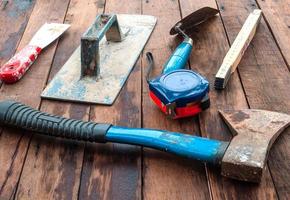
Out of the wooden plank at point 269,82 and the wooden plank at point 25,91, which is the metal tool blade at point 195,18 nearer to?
the wooden plank at point 269,82

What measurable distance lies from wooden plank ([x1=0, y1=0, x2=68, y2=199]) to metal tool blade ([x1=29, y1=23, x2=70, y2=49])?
27 mm

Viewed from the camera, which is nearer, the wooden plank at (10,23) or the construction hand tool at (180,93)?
the construction hand tool at (180,93)

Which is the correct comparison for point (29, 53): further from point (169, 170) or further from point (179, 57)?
point (169, 170)

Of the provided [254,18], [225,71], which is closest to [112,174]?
[225,71]

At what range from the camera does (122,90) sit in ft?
4.45

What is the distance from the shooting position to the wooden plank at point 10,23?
62.9 inches

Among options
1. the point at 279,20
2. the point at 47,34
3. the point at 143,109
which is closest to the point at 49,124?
the point at 143,109

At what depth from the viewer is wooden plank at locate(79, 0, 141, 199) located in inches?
40.3

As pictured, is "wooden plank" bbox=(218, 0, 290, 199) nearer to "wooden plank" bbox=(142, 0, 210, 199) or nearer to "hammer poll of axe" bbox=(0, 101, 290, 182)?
"hammer poll of axe" bbox=(0, 101, 290, 182)

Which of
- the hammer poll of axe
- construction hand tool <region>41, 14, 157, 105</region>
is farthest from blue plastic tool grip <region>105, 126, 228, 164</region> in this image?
construction hand tool <region>41, 14, 157, 105</region>

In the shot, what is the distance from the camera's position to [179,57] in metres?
1.38

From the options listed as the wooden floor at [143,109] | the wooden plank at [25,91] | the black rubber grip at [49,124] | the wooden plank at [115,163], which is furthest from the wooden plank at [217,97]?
the wooden plank at [25,91]

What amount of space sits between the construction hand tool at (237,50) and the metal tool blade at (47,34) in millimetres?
658

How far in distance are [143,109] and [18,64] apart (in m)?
0.47
